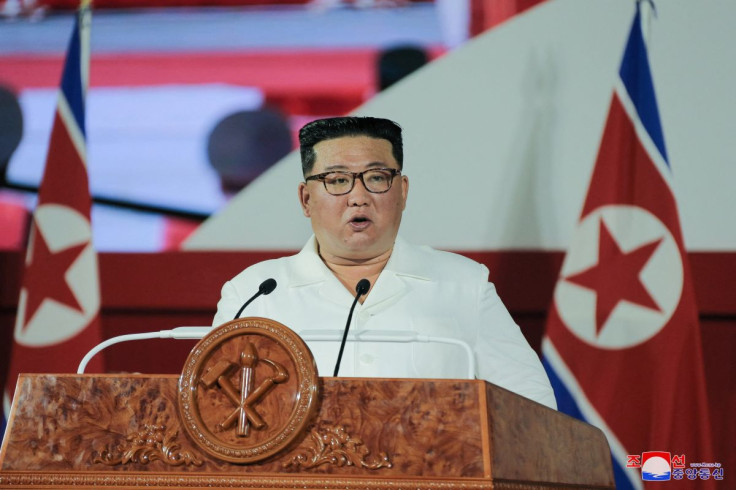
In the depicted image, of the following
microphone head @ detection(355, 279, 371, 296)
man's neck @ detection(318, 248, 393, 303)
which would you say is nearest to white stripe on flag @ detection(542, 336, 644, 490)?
man's neck @ detection(318, 248, 393, 303)

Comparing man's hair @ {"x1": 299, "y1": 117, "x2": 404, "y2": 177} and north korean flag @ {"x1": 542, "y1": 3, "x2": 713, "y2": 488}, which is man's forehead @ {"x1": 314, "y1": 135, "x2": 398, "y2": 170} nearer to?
man's hair @ {"x1": 299, "y1": 117, "x2": 404, "y2": 177}

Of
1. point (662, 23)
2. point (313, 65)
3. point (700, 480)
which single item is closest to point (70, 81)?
point (313, 65)

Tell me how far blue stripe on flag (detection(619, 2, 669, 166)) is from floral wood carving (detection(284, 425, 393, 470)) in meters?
2.26

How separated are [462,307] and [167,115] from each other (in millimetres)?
1834

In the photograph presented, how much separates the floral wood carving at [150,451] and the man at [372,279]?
0.83 metres

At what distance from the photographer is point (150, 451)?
138cm

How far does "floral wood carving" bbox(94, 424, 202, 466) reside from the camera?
1.37 m

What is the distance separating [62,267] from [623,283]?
2074 mm

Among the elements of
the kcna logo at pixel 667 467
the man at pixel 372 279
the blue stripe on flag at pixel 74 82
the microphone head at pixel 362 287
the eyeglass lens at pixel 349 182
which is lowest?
the kcna logo at pixel 667 467

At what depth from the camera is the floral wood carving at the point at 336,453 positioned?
1.31 m

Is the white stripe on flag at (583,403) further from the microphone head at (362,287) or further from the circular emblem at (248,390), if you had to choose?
the circular emblem at (248,390)

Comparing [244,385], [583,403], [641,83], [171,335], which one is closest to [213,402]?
[244,385]

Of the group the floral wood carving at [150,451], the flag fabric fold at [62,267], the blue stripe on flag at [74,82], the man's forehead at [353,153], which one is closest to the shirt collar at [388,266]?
the man's forehead at [353,153]

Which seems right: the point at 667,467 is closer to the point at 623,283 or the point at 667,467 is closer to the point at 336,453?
the point at 623,283
